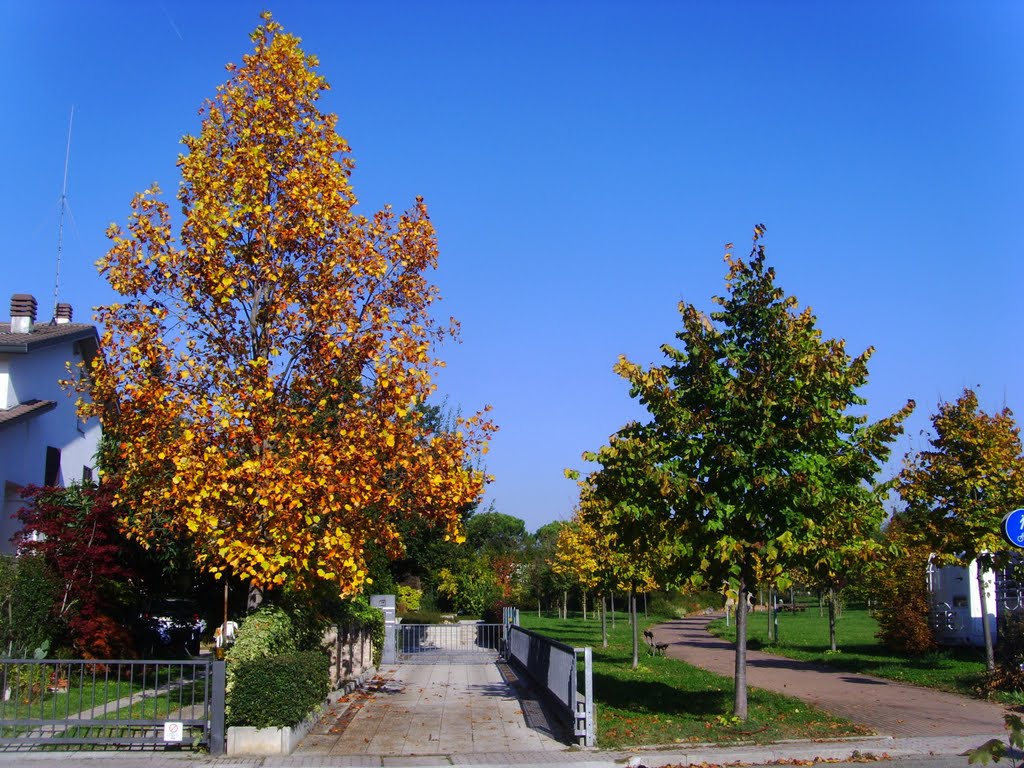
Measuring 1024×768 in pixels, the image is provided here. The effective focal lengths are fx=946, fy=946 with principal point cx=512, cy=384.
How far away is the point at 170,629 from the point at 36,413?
6.91 metres

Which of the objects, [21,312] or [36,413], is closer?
[36,413]

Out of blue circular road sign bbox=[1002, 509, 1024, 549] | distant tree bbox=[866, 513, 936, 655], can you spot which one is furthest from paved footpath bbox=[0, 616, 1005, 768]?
distant tree bbox=[866, 513, 936, 655]

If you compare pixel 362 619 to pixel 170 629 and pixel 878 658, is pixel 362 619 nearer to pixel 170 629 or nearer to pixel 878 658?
pixel 170 629

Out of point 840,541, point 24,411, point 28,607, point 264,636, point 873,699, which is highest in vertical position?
point 24,411

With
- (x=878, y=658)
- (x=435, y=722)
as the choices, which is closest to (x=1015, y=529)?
(x=435, y=722)

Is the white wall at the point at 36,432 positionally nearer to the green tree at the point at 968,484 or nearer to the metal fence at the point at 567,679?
the metal fence at the point at 567,679

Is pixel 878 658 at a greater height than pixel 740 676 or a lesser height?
lesser

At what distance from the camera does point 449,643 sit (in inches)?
1305

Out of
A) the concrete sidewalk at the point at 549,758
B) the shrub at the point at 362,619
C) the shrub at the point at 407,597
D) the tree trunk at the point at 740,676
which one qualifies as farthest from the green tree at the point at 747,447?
the shrub at the point at 407,597

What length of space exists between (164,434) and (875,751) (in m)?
10.3

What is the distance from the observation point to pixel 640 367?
43.9 ft

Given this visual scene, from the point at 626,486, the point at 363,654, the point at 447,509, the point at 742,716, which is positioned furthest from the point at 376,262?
the point at 363,654

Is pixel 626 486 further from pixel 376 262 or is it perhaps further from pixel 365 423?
pixel 376 262

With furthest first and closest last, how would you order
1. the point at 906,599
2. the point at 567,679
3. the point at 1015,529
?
1. the point at 906,599
2. the point at 567,679
3. the point at 1015,529
